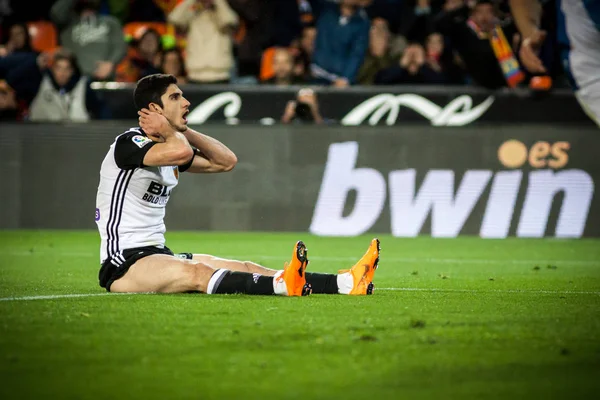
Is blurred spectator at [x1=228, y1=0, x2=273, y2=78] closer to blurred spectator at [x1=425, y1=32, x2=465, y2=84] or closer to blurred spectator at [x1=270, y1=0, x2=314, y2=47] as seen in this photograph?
blurred spectator at [x1=270, y1=0, x2=314, y2=47]

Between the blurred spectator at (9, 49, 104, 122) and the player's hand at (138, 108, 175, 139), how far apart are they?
25.7 feet

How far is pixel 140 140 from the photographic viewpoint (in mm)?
7223

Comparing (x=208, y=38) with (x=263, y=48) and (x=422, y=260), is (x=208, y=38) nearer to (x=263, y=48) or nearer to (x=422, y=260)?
(x=263, y=48)

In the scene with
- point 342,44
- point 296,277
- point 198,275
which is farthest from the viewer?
point 342,44

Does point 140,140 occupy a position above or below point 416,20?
above

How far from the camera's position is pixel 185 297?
7.12 m

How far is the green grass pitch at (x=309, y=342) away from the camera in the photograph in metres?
4.18

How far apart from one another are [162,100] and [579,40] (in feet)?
9.25

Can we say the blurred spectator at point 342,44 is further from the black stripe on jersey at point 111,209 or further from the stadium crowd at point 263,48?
the black stripe on jersey at point 111,209

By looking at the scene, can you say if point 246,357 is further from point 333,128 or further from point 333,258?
point 333,128

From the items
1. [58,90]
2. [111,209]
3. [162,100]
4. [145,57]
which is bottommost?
[58,90]

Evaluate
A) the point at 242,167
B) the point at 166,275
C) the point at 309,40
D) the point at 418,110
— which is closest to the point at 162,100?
the point at 166,275

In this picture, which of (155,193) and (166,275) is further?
(155,193)

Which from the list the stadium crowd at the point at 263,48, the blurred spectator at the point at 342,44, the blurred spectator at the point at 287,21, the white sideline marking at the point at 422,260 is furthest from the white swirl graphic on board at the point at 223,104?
the white sideline marking at the point at 422,260
